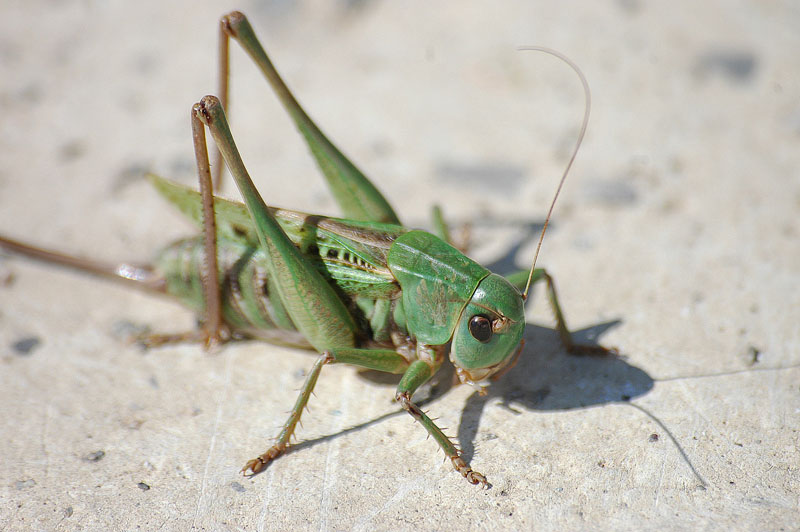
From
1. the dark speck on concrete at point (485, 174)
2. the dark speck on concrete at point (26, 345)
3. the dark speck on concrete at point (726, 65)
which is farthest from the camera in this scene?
the dark speck on concrete at point (726, 65)

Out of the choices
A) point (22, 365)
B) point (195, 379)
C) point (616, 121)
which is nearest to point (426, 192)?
point (616, 121)

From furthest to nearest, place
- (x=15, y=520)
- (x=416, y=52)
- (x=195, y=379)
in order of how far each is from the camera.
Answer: (x=416, y=52) < (x=195, y=379) < (x=15, y=520)

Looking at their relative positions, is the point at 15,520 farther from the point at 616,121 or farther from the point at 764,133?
the point at 764,133

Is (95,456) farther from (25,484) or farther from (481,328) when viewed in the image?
(481,328)

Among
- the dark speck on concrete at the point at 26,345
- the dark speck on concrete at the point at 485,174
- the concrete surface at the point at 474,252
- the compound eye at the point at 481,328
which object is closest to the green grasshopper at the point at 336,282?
the compound eye at the point at 481,328

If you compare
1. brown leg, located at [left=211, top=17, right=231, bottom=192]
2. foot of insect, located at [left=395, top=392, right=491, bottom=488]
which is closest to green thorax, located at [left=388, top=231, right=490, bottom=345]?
foot of insect, located at [left=395, top=392, right=491, bottom=488]

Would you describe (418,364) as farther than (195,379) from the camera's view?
No

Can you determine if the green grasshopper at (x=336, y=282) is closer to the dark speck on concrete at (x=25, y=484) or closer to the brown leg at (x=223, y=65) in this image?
the brown leg at (x=223, y=65)
